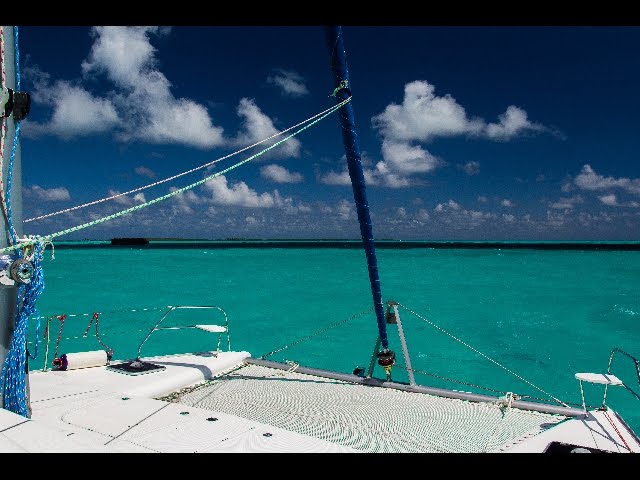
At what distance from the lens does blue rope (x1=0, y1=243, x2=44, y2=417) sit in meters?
3.92

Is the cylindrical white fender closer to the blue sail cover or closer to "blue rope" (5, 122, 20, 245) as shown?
"blue rope" (5, 122, 20, 245)

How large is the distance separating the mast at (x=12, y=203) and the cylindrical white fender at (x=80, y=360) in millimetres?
3698

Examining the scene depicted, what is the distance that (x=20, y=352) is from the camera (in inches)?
Result: 157

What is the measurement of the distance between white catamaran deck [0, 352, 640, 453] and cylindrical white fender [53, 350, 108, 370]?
14 cm

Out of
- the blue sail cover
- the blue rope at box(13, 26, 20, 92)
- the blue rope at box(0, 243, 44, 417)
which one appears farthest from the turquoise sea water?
the blue rope at box(13, 26, 20, 92)

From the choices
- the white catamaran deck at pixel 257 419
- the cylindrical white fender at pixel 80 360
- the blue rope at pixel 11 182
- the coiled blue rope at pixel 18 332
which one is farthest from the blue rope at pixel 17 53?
the cylindrical white fender at pixel 80 360

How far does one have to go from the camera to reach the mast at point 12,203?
11.9ft

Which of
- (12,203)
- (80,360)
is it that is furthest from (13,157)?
(80,360)
